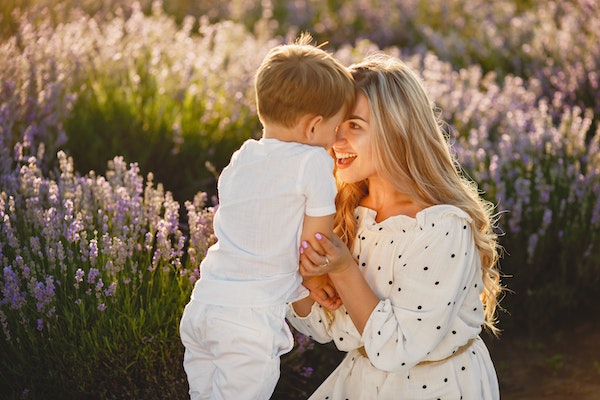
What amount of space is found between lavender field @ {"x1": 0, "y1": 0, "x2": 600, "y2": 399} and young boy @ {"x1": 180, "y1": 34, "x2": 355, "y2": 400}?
1.82ft

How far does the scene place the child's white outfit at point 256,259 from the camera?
99.9 inches

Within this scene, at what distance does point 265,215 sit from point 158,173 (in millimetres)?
2480

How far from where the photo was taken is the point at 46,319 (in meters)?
3.01

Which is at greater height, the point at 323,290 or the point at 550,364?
the point at 323,290

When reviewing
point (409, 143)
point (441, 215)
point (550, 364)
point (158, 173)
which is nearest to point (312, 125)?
point (409, 143)

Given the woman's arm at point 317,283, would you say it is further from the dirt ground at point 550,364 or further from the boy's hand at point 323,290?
the dirt ground at point 550,364

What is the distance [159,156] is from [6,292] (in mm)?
2043

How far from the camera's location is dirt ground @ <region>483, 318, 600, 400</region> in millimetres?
4051

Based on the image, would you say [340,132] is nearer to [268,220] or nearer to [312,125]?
[312,125]

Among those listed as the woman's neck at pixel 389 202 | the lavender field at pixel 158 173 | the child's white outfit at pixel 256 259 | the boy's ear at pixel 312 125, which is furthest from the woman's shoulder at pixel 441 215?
the lavender field at pixel 158 173

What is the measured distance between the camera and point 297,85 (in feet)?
8.02

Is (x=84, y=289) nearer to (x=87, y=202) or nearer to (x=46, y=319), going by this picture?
(x=46, y=319)

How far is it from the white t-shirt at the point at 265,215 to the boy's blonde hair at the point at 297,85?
10cm

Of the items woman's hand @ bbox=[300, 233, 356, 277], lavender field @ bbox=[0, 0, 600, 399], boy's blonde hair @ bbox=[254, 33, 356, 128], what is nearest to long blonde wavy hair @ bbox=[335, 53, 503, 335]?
boy's blonde hair @ bbox=[254, 33, 356, 128]
